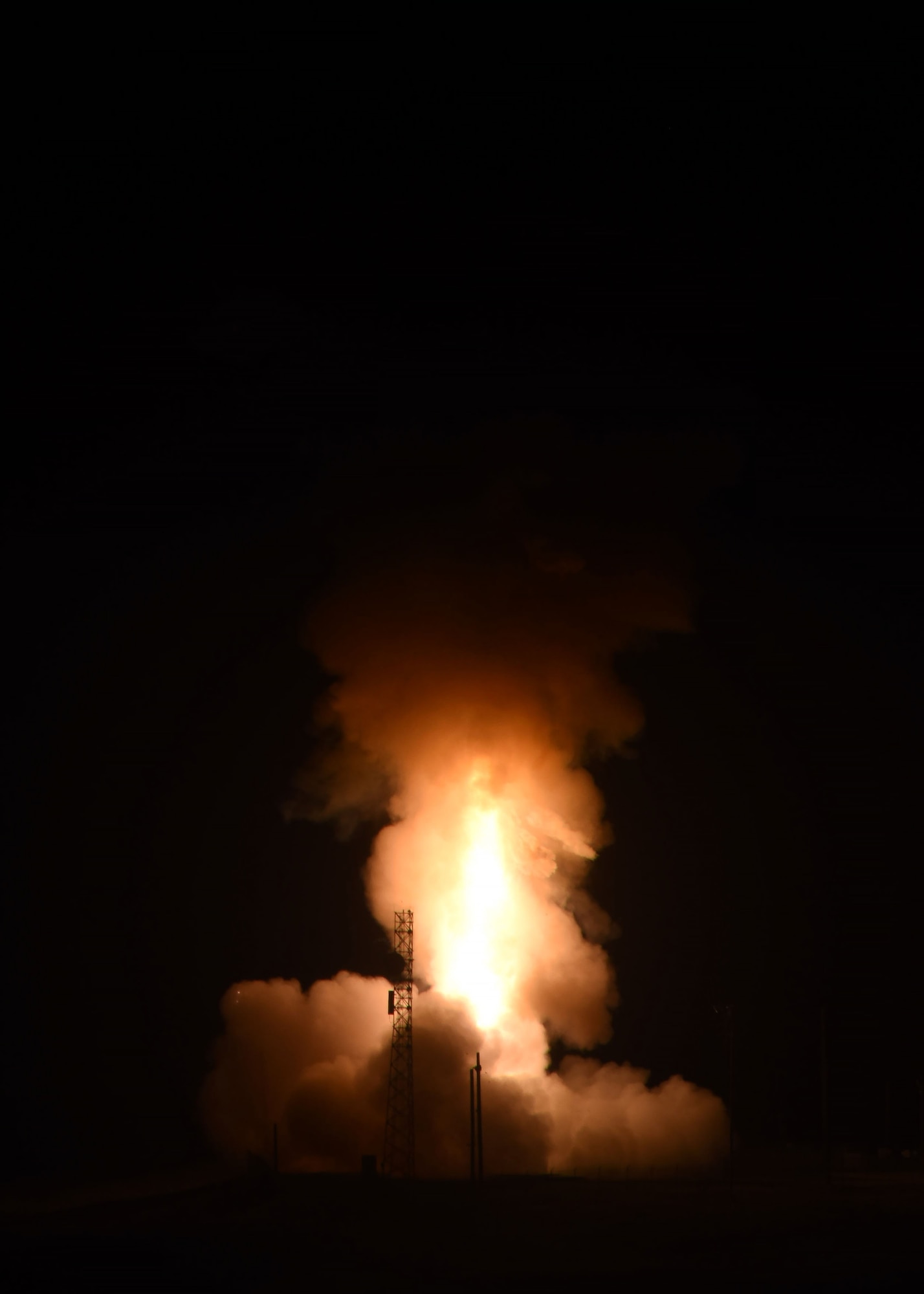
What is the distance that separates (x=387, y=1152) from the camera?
67.8m

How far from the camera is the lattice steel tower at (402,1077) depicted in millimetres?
66875

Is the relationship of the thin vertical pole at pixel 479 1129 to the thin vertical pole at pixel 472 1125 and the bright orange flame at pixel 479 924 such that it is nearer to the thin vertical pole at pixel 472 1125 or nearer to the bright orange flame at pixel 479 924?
the thin vertical pole at pixel 472 1125

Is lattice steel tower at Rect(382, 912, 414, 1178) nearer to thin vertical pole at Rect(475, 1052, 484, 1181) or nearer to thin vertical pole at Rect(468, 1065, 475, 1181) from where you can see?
thin vertical pole at Rect(468, 1065, 475, 1181)

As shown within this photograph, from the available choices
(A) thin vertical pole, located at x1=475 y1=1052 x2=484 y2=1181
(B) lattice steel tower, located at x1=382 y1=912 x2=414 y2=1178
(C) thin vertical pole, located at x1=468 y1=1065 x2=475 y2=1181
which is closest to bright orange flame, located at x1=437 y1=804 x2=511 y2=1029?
(B) lattice steel tower, located at x1=382 y1=912 x2=414 y2=1178

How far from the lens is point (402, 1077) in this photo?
6869cm

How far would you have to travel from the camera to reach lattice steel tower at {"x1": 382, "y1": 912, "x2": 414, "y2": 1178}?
66.9 m

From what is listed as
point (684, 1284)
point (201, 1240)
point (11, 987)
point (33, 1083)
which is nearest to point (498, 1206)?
point (201, 1240)

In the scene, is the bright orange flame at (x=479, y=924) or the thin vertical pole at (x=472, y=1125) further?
the bright orange flame at (x=479, y=924)

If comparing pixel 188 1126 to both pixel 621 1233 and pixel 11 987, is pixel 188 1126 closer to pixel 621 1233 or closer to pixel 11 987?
pixel 11 987

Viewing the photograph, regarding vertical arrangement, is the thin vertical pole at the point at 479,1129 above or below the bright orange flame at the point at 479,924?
below

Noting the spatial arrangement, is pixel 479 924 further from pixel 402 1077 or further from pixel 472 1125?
pixel 472 1125

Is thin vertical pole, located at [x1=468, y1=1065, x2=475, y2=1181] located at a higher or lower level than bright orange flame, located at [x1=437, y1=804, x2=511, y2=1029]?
lower

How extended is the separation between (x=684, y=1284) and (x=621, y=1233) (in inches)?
341

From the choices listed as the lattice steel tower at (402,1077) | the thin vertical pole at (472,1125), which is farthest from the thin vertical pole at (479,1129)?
the lattice steel tower at (402,1077)
